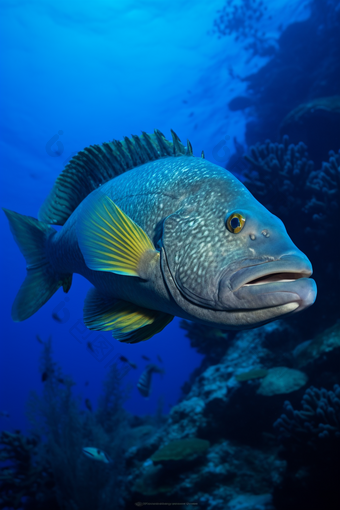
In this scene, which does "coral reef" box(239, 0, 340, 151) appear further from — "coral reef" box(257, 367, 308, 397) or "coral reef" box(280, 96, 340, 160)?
"coral reef" box(257, 367, 308, 397)

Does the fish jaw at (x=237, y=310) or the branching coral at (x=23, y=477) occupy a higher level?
the fish jaw at (x=237, y=310)

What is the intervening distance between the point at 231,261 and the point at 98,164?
1855 millimetres

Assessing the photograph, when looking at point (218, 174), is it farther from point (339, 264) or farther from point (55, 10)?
point (55, 10)

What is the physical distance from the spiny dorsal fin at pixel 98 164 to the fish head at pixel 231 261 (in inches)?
31.9

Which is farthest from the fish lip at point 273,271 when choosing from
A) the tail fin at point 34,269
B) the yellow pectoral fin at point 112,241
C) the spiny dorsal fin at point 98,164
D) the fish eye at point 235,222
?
the tail fin at point 34,269

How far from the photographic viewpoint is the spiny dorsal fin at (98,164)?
2.44 meters

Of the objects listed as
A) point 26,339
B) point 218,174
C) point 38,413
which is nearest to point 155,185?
point 218,174

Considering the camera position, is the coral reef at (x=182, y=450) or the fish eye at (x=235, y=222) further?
the coral reef at (x=182, y=450)

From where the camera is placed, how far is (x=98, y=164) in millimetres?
2748

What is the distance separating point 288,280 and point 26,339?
107965 millimetres

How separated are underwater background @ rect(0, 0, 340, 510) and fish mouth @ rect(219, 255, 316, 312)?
12.1ft

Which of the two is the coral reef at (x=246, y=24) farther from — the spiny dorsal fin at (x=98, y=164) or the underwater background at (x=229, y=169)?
the spiny dorsal fin at (x=98, y=164)

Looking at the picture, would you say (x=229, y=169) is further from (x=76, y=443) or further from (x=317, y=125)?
(x=76, y=443)

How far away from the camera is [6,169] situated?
27953 mm
